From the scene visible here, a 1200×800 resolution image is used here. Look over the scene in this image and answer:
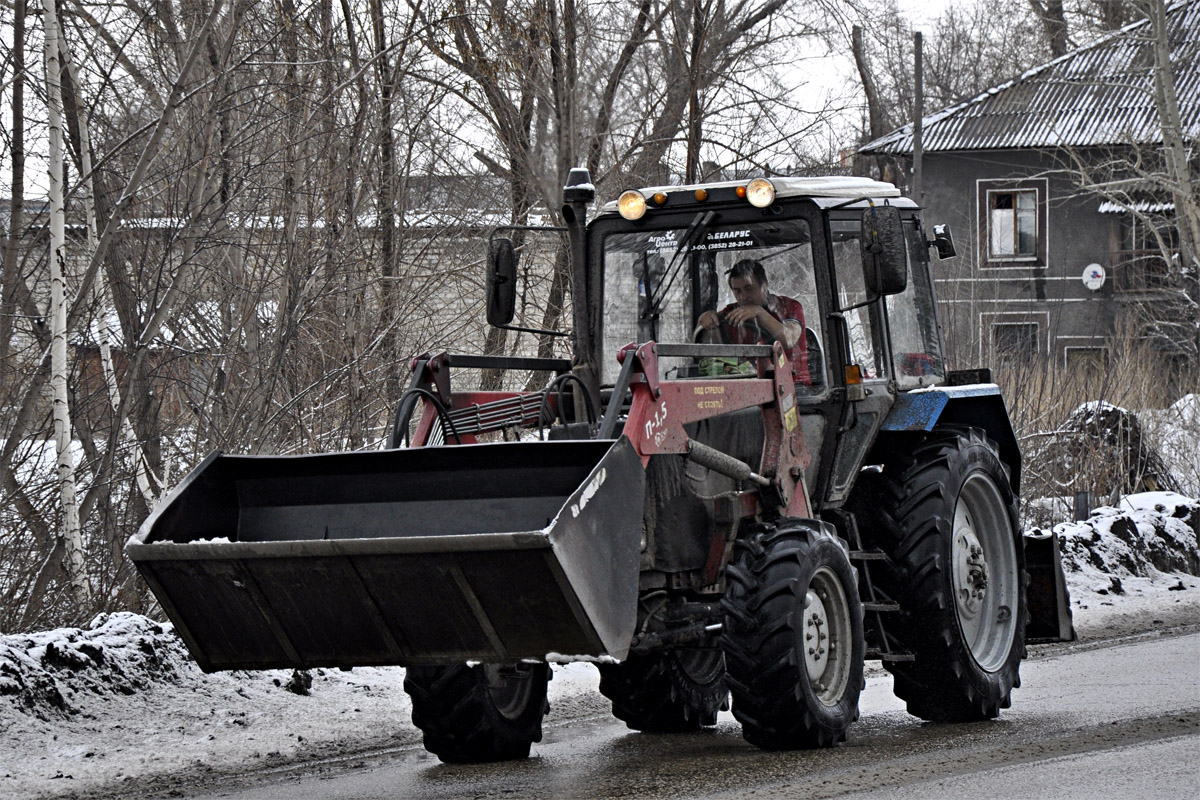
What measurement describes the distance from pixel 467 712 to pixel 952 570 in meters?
2.48

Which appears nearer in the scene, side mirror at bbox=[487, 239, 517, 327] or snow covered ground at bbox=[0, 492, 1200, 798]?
snow covered ground at bbox=[0, 492, 1200, 798]

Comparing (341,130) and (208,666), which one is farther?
(341,130)

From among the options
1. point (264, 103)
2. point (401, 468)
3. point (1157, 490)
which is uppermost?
point (264, 103)

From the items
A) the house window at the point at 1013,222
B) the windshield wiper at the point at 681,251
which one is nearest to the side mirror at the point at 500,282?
the windshield wiper at the point at 681,251

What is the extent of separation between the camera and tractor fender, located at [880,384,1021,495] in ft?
25.7

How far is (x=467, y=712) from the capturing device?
267 inches

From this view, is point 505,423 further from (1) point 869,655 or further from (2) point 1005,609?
(2) point 1005,609

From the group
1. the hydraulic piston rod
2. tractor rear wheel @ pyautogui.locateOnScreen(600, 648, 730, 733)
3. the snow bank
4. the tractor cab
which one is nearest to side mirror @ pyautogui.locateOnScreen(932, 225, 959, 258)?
the tractor cab

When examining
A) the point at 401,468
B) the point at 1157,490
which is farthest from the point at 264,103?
the point at 1157,490

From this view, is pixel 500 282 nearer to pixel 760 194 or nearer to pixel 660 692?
pixel 760 194

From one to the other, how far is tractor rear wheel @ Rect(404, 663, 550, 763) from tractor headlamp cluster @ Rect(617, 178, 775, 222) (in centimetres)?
222

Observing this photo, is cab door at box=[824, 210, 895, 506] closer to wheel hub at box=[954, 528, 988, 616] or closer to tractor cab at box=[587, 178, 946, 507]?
tractor cab at box=[587, 178, 946, 507]

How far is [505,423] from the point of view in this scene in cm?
734

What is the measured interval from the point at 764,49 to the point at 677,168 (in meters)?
1.60
